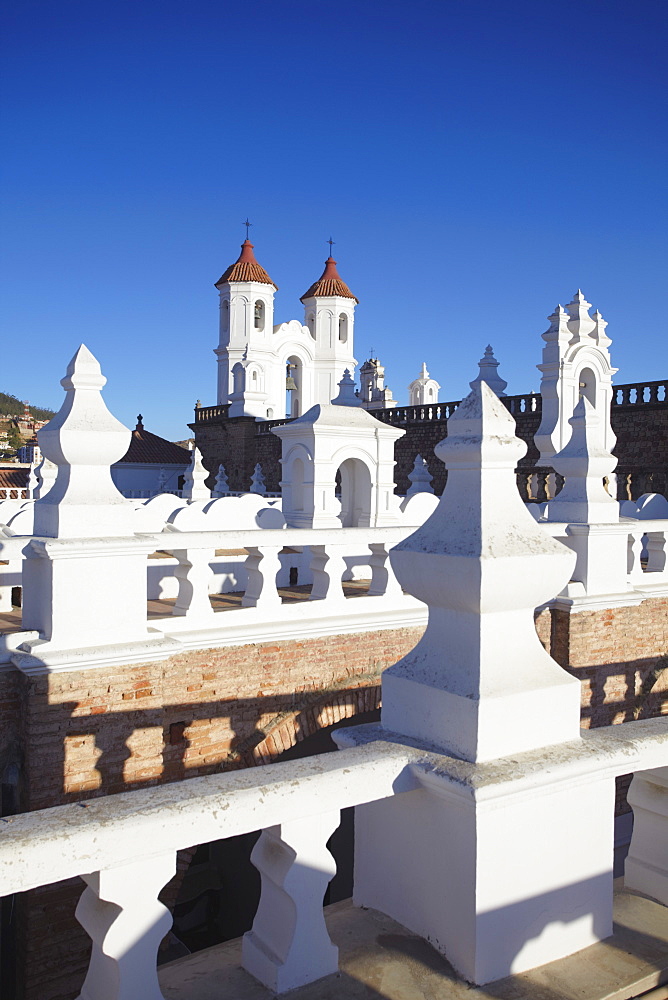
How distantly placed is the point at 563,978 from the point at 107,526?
350cm

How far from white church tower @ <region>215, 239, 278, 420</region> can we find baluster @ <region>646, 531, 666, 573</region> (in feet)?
85.6

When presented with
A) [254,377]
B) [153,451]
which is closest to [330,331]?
[254,377]

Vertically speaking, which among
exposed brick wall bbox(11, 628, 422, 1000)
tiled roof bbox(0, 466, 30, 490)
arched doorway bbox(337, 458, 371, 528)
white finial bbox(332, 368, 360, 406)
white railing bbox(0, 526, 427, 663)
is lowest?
exposed brick wall bbox(11, 628, 422, 1000)

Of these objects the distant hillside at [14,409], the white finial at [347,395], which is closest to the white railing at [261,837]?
the white finial at [347,395]

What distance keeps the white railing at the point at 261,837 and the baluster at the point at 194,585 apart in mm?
3013

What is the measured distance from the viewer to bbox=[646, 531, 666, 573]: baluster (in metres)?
8.53

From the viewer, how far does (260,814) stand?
2199 millimetres

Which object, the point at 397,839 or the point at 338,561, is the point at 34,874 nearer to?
the point at 397,839

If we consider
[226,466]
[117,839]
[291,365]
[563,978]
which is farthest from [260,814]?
[291,365]

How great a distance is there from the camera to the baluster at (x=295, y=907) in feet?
7.64

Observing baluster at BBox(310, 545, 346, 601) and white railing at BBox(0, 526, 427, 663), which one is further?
baluster at BBox(310, 545, 346, 601)

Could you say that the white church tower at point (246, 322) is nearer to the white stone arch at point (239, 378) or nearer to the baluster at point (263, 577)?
the white stone arch at point (239, 378)

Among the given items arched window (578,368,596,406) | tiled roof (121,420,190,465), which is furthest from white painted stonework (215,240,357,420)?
arched window (578,368,596,406)

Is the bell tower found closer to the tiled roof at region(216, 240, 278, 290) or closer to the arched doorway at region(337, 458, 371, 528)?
the tiled roof at region(216, 240, 278, 290)
